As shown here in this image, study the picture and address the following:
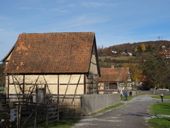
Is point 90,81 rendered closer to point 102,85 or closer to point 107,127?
point 107,127

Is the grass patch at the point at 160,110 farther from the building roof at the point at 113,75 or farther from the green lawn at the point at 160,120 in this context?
the building roof at the point at 113,75

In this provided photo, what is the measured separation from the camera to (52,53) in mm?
42844

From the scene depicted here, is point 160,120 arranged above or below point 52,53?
below

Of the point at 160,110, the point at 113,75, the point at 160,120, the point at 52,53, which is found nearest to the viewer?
the point at 160,120

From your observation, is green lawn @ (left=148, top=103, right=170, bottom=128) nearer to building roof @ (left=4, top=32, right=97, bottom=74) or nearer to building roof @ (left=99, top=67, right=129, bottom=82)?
building roof @ (left=4, top=32, right=97, bottom=74)

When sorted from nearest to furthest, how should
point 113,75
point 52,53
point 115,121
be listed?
point 115,121 → point 52,53 → point 113,75

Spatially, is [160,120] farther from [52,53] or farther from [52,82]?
[52,53]

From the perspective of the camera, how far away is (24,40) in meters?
45.2

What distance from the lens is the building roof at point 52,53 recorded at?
134 ft

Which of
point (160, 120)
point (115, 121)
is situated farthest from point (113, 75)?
point (115, 121)

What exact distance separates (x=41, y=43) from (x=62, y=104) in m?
9.17

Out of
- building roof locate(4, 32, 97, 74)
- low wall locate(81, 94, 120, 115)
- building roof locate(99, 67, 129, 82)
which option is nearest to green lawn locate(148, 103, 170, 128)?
low wall locate(81, 94, 120, 115)

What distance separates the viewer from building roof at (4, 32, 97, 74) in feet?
134

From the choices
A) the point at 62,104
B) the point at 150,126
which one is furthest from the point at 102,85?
the point at 150,126
